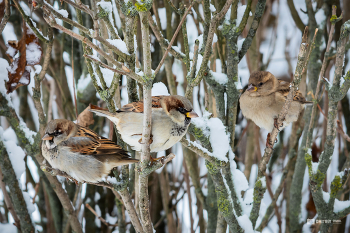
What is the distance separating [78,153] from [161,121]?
67 centimetres

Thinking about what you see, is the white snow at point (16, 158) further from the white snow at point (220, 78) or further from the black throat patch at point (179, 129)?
the white snow at point (220, 78)

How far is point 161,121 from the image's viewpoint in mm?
1438

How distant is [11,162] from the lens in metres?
2.04

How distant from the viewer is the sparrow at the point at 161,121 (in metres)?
1.41

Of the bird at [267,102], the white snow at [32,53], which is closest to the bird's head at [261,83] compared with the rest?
the bird at [267,102]

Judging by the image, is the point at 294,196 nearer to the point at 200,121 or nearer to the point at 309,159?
the point at 309,159

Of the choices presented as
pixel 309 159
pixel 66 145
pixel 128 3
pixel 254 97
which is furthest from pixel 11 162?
pixel 309 159

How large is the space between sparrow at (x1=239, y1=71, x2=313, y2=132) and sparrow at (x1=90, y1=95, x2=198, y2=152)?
789mm

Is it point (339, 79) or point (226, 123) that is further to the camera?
point (226, 123)

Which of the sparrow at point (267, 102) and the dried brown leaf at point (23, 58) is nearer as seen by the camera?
the dried brown leaf at point (23, 58)

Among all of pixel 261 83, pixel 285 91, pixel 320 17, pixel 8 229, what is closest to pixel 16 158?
pixel 8 229

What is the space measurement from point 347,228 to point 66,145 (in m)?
2.51

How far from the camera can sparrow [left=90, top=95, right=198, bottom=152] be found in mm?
1414

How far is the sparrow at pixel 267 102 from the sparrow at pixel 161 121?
789 mm
